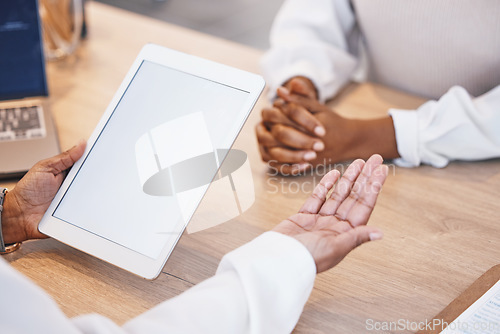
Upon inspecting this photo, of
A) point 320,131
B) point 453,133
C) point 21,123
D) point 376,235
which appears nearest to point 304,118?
point 320,131

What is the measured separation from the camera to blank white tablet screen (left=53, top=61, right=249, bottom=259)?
68 centimetres

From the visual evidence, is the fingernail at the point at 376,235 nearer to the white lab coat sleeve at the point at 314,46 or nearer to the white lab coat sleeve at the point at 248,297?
the white lab coat sleeve at the point at 248,297

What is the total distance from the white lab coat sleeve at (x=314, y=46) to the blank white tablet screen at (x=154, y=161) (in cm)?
38

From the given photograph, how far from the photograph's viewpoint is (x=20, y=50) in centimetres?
107

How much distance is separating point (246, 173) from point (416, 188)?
0.87 ft

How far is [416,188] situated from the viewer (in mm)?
859

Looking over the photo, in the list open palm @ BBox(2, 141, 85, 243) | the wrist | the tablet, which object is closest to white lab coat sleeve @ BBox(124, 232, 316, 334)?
the tablet

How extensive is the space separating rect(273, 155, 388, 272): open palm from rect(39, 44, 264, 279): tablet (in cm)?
13

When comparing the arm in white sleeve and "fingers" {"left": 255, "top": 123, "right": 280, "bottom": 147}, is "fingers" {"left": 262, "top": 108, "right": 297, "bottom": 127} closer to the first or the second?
"fingers" {"left": 255, "top": 123, "right": 280, "bottom": 147}

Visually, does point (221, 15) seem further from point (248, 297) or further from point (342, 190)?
point (248, 297)

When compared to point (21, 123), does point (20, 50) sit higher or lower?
higher

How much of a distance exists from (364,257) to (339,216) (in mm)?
101

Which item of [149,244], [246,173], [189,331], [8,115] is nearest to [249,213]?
[246,173]

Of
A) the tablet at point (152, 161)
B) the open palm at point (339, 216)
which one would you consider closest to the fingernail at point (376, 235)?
the open palm at point (339, 216)
